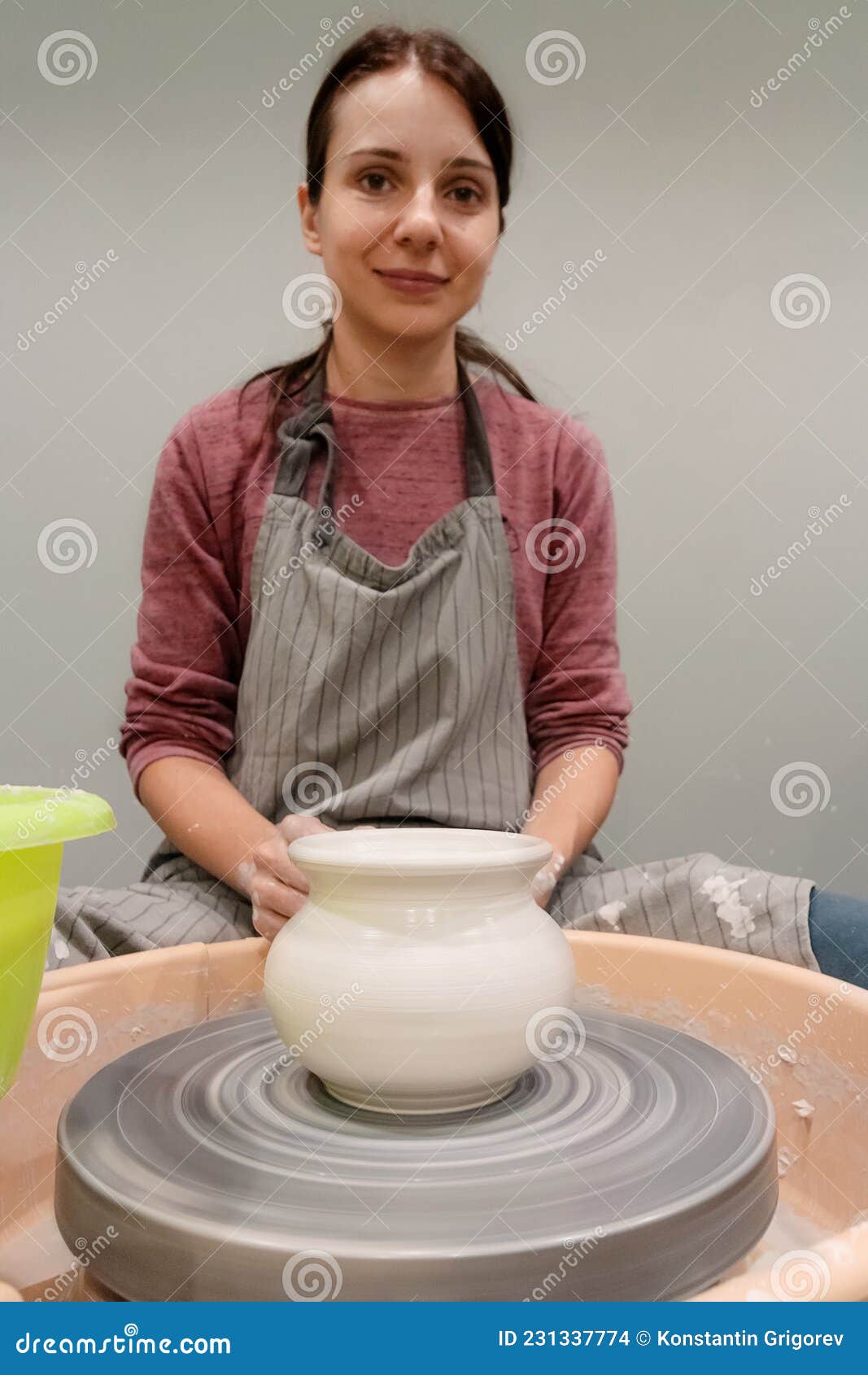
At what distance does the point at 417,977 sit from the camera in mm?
694

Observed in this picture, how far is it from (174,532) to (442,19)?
5.35ft

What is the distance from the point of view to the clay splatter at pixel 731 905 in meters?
1.06

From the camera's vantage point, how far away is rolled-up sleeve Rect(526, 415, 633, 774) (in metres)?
1.44

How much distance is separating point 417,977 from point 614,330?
196 centimetres

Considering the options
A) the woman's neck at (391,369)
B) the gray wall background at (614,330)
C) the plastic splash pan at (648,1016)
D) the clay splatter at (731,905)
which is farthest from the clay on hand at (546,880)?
the gray wall background at (614,330)

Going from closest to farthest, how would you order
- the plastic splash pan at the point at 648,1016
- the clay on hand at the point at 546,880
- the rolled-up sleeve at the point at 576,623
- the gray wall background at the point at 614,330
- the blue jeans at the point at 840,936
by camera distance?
the plastic splash pan at the point at 648,1016
the blue jeans at the point at 840,936
the clay on hand at the point at 546,880
the rolled-up sleeve at the point at 576,623
the gray wall background at the point at 614,330

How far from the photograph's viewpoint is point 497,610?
1418 mm

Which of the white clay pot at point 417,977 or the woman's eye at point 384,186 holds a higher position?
the woman's eye at point 384,186

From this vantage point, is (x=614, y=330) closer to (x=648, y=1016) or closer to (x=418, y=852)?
(x=648, y=1016)

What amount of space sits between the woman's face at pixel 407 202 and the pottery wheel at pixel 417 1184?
999 mm

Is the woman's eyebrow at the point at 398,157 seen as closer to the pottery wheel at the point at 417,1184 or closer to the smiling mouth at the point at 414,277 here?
the smiling mouth at the point at 414,277

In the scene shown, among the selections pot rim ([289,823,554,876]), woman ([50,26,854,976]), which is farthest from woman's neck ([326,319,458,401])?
pot rim ([289,823,554,876])

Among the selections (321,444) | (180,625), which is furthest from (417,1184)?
(321,444)

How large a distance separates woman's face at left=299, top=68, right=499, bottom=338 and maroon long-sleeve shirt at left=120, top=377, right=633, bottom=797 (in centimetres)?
15
